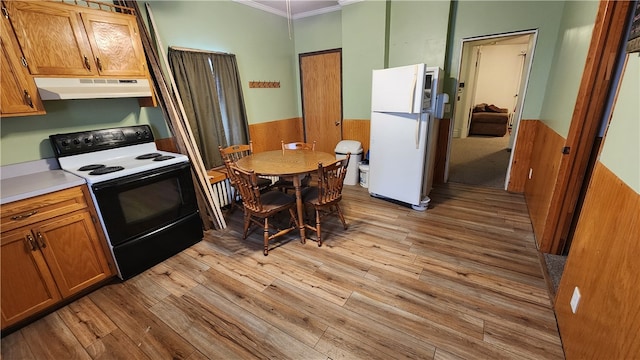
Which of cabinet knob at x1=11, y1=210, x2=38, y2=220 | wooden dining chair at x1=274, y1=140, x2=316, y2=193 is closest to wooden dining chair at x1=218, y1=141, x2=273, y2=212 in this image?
wooden dining chair at x1=274, y1=140, x2=316, y2=193

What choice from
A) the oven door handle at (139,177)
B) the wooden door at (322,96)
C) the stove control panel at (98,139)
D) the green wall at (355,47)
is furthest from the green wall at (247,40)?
the oven door handle at (139,177)

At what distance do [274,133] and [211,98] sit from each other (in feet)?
4.24

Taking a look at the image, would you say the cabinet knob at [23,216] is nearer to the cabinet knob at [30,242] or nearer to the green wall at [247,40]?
the cabinet knob at [30,242]

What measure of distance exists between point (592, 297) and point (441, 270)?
94cm

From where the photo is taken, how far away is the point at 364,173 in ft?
12.9

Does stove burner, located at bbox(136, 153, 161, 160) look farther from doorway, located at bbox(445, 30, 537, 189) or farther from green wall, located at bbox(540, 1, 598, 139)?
doorway, located at bbox(445, 30, 537, 189)

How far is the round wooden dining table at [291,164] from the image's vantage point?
2360 mm

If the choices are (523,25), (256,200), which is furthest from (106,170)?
(523,25)

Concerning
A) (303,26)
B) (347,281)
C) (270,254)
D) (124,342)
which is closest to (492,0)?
(303,26)

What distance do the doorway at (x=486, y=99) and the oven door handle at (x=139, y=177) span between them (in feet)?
12.7

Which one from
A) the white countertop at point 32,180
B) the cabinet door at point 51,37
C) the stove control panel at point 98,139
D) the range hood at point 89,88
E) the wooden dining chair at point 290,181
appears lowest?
the wooden dining chair at point 290,181

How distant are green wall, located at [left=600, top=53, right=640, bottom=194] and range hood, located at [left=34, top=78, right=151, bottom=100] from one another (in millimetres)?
3159

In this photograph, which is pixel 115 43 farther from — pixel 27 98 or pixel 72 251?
pixel 72 251

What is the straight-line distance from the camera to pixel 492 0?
3164 millimetres
